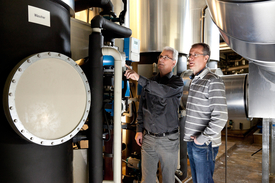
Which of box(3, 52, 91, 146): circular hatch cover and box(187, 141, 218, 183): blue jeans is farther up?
box(3, 52, 91, 146): circular hatch cover

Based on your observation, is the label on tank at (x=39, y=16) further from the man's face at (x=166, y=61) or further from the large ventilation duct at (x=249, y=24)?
the man's face at (x=166, y=61)

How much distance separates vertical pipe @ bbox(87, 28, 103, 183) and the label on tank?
26 centimetres

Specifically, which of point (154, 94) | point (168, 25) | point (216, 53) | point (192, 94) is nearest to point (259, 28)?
point (192, 94)

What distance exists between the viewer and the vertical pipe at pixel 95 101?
1107 millimetres

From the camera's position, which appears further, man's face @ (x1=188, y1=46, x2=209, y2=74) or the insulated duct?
man's face @ (x1=188, y1=46, x2=209, y2=74)

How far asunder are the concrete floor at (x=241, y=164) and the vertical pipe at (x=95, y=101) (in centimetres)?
150

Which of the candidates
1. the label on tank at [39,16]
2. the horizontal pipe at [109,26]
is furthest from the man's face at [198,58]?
the label on tank at [39,16]

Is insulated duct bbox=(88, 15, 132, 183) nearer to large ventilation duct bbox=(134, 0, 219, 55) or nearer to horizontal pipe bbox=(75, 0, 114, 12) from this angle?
horizontal pipe bbox=(75, 0, 114, 12)

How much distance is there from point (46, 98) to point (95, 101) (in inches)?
11.6

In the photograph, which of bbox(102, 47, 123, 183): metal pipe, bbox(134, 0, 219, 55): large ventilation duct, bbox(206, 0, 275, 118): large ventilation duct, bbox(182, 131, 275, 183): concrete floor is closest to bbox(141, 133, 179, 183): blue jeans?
bbox(102, 47, 123, 183): metal pipe

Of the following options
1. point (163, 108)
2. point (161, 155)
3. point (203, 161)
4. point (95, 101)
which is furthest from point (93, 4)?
point (203, 161)

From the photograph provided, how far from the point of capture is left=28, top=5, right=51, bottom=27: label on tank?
0.85 meters

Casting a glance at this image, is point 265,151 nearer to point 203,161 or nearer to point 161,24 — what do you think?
point 203,161

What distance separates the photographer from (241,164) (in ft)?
11.1
